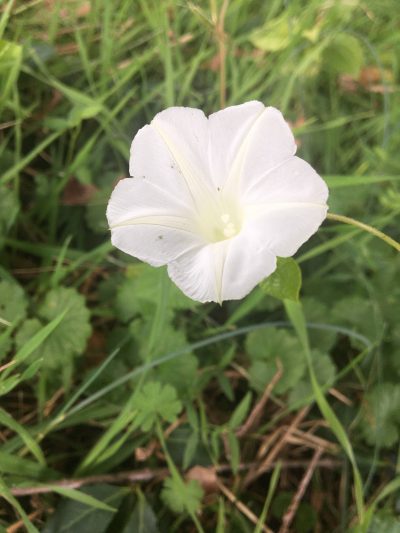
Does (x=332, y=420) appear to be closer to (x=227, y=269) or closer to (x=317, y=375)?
(x=317, y=375)

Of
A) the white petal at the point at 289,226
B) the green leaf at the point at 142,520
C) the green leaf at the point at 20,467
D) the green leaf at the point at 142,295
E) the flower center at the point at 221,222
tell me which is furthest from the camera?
the green leaf at the point at 142,295

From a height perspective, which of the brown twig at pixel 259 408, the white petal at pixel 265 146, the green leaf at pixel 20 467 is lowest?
the brown twig at pixel 259 408

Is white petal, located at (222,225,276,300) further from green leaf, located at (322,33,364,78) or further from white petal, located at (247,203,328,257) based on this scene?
green leaf, located at (322,33,364,78)

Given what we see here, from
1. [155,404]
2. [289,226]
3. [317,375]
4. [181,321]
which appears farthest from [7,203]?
[317,375]

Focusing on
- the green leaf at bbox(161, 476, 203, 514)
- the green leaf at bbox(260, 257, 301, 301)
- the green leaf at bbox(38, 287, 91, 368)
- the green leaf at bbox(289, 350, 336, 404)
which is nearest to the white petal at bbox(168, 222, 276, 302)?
the green leaf at bbox(260, 257, 301, 301)

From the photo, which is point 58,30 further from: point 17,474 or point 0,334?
point 17,474

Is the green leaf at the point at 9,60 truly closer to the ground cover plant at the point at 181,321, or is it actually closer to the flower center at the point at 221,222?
the ground cover plant at the point at 181,321

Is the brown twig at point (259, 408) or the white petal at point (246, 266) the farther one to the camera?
the brown twig at point (259, 408)

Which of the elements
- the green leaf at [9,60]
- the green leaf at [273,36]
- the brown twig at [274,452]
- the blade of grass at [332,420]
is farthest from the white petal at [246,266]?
the green leaf at [273,36]
